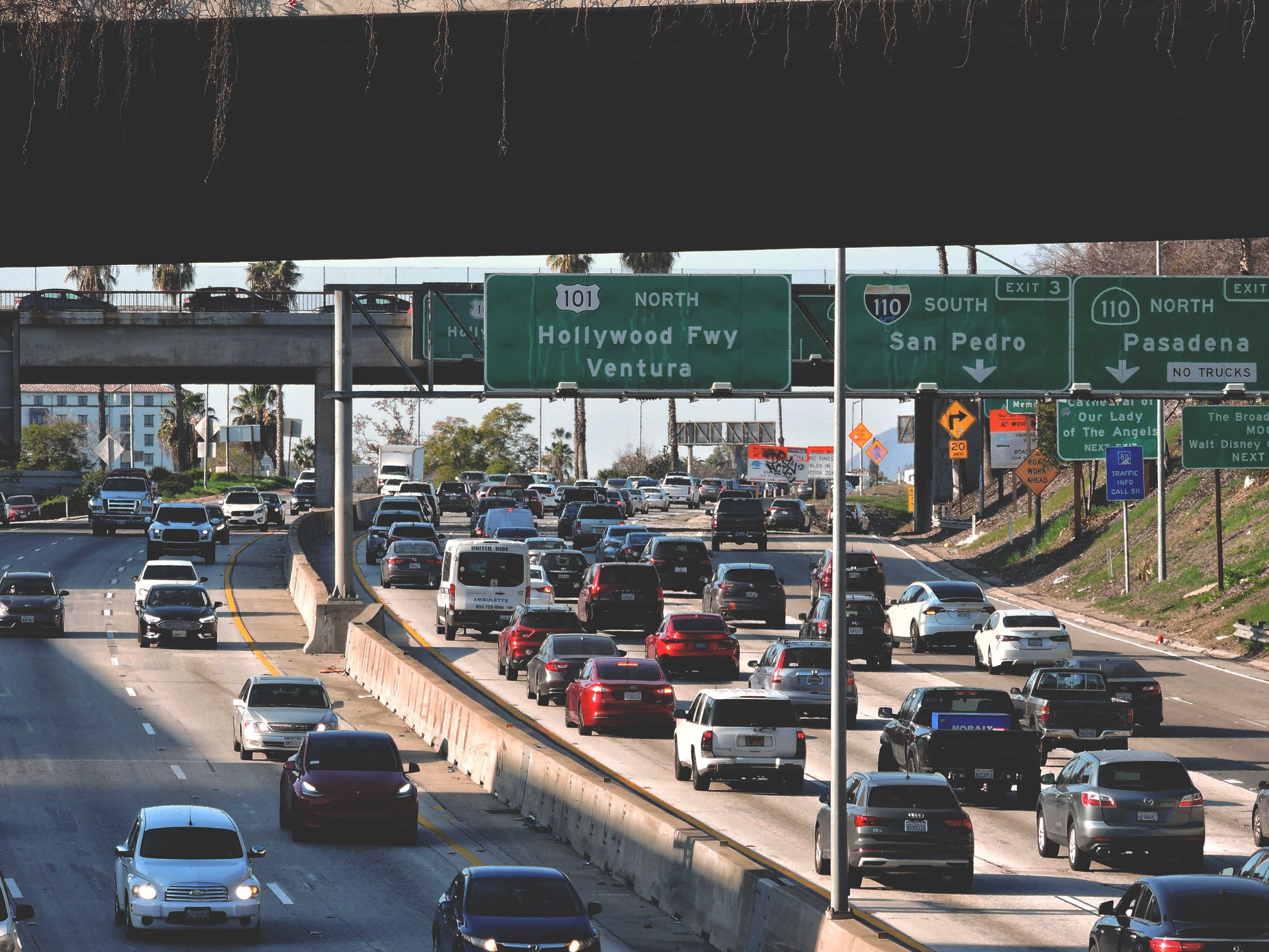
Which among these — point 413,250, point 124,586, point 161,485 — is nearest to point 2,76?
point 413,250

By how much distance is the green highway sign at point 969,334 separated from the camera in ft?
104

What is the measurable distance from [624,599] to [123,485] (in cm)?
3966

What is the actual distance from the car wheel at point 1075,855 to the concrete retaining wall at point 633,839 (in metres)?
3.72

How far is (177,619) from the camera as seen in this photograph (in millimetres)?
45531

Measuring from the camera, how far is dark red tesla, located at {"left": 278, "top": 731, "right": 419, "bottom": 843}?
2503cm

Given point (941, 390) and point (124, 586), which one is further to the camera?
point (124, 586)

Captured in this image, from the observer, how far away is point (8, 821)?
26172mm

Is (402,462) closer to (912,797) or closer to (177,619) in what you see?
(177,619)

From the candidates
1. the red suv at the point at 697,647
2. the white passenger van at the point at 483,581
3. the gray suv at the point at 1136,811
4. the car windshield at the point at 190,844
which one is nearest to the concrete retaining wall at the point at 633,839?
the gray suv at the point at 1136,811

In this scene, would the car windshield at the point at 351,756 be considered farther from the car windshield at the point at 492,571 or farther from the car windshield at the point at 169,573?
the car windshield at the point at 169,573

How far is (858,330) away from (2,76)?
75.7 ft

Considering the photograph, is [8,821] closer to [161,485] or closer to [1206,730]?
[1206,730]

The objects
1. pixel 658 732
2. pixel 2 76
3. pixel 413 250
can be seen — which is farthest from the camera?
pixel 658 732

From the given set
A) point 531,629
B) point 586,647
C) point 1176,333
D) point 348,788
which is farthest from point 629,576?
point 348,788
